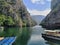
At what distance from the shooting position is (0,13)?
199 meters

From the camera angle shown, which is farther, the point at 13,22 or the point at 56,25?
the point at 13,22

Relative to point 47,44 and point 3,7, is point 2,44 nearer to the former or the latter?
point 47,44

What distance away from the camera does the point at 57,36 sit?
60031 mm

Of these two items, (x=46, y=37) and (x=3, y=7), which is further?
(x=3, y=7)

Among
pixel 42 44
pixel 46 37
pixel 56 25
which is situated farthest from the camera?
pixel 56 25

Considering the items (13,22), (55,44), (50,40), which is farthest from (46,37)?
(13,22)

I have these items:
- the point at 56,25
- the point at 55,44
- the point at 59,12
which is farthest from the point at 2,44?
the point at 59,12

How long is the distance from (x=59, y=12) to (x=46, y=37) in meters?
123

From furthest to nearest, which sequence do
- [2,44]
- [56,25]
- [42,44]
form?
[56,25]
[42,44]
[2,44]

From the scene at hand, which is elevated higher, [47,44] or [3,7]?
[3,7]

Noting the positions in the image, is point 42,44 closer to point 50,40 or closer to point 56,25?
point 50,40

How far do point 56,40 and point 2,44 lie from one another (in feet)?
75.1

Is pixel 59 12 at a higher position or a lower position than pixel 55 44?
higher

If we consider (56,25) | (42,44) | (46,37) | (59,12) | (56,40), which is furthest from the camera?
(59,12)
